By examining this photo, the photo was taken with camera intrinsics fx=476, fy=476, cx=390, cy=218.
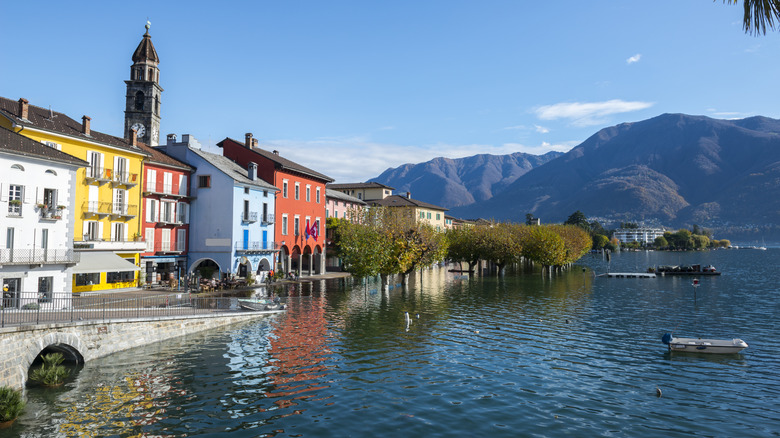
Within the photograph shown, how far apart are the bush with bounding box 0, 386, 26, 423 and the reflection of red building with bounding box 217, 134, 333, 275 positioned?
46.8m

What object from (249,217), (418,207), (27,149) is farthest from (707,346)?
(418,207)

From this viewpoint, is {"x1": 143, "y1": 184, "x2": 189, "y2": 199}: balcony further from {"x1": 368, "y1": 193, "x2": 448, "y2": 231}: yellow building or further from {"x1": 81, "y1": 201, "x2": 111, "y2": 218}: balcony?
{"x1": 368, "y1": 193, "x2": 448, "y2": 231}: yellow building

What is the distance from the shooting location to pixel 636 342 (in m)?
33.6

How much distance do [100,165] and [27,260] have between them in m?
16.6

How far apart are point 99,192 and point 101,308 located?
64.9 feet

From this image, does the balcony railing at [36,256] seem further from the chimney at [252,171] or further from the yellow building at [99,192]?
the chimney at [252,171]

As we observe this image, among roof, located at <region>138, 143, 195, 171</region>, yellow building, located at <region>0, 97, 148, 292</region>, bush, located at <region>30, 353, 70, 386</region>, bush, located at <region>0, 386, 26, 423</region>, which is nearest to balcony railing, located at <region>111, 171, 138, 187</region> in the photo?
yellow building, located at <region>0, 97, 148, 292</region>

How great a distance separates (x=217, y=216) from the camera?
57.3 metres

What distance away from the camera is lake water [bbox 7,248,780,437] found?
18.5m

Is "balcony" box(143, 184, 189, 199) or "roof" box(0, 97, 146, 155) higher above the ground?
"roof" box(0, 97, 146, 155)

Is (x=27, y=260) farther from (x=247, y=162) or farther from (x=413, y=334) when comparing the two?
(x=247, y=162)

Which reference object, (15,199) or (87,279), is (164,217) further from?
(15,199)

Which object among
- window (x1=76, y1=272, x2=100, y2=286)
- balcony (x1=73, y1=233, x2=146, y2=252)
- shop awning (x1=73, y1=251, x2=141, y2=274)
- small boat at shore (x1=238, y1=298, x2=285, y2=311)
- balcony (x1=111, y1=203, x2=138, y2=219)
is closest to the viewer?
shop awning (x1=73, y1=251, x2=141, y2=274)

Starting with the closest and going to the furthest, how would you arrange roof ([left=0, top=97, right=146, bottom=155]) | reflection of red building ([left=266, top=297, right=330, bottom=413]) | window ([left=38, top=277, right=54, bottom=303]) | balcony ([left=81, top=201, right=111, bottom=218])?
reflection of red building ([left=266, top=297, right=330, bottom=413]) → window ([left=38, top=277, right=54, bottom=303]) → roof ([left=0, top=97, right=146, bottom=155]) → balcony ([left=81, top=201, right=111, bottom=218])
